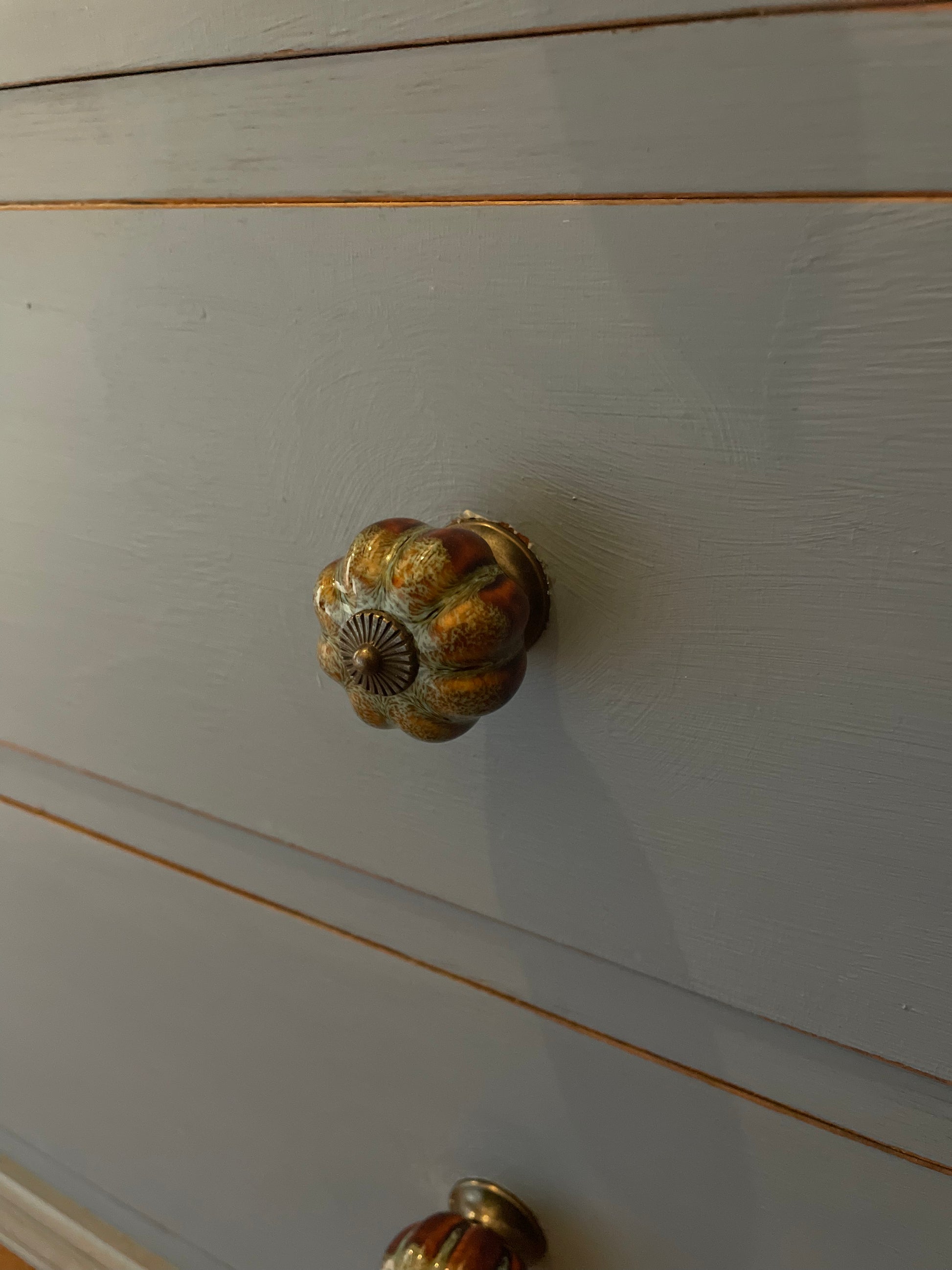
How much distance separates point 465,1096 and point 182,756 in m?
0.17

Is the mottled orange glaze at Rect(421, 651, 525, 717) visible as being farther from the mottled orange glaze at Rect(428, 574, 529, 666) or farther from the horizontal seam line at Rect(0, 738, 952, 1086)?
the horizontal seam line at Rect(0, 738, 952, 1086)

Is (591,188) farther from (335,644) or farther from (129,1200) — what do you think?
(129,1200)

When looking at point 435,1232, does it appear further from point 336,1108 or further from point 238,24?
point 238,24

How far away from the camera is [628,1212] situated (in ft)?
1.01

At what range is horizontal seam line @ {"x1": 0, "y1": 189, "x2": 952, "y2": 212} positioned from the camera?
7.5 inches

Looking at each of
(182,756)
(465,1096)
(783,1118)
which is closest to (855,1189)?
(783,1118)

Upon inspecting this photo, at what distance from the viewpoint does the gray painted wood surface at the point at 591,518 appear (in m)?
0.21

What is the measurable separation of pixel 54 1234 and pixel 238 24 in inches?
24.8

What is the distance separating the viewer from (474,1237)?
31cm

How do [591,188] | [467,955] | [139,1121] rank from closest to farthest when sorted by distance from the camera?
[591,188] → [467,955] → [139,1121]

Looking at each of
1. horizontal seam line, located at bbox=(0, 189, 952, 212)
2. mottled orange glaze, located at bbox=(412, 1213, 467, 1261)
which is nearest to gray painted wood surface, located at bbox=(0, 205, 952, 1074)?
horizontal seam line, located at bbox=(0, 189, 952, 212)

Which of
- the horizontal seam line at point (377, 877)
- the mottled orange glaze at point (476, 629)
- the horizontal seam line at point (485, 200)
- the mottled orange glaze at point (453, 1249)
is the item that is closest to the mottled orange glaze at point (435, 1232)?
the mottled orange glaze at point (453, 1249)

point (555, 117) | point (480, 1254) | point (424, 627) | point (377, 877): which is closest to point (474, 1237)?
point (480, 1254)

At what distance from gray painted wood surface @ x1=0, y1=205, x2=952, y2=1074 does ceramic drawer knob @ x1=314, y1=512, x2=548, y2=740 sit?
0.04m
